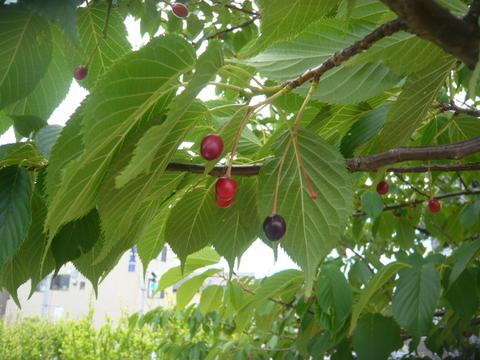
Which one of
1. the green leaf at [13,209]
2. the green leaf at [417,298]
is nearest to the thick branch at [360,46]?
the green leaf at [13,209]

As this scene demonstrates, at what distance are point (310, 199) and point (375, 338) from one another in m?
0.86

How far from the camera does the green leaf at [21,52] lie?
493mm

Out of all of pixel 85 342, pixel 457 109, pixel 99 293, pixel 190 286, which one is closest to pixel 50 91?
pixel 457 109

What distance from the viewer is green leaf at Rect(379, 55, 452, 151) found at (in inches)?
22.8

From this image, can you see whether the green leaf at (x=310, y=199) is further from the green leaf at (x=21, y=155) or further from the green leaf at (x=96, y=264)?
the green leaf at (x=21, y=155)

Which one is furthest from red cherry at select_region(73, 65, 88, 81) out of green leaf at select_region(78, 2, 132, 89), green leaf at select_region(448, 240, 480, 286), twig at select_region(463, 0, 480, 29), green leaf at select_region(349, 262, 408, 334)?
green leaf at select_region(448, 240, 480, 286)

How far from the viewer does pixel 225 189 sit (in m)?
0.55

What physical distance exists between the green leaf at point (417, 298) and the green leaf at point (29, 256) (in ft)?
2.82

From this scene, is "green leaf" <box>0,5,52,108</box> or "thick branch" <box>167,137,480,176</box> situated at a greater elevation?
"green leaf" <box>0,5,52,108</box>

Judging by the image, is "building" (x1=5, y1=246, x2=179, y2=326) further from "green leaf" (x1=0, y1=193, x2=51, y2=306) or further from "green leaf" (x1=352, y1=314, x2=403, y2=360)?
"green leaf" (x1=0, y1=193, x2=51, y2=306)

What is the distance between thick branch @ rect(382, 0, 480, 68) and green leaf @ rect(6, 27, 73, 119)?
0.55m

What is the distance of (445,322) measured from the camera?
4.96 feet

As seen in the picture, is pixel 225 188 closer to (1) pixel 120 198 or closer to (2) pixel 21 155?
(1) pixel 120 198

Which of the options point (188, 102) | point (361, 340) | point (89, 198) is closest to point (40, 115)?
point (89, 198)
